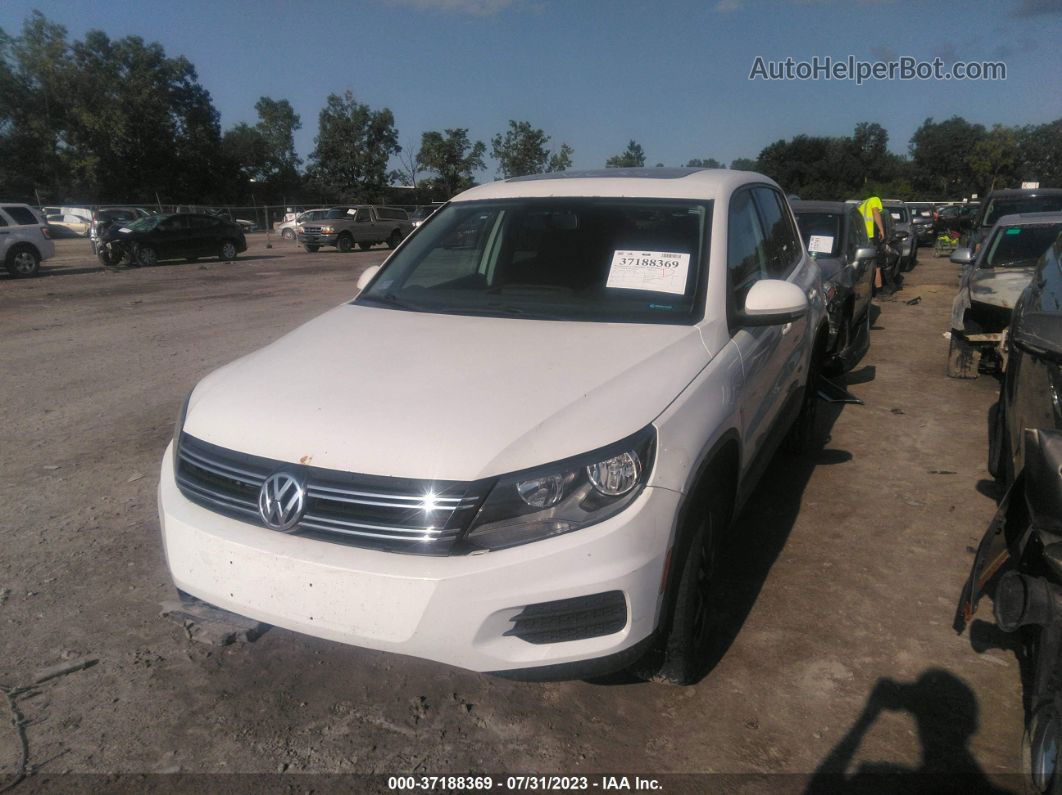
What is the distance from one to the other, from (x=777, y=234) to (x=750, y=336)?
1.56 m

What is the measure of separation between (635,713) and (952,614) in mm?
1564

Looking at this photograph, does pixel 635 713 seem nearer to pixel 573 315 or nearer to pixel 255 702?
pixel 255 702

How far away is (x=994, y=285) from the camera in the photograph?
21.7 feet

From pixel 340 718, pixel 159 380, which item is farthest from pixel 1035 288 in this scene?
pixel 159 380

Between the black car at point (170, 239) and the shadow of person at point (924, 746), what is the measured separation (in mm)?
24578

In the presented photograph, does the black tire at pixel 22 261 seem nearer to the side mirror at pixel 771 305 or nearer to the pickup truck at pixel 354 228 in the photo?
the pickup truck at pixel 354 228

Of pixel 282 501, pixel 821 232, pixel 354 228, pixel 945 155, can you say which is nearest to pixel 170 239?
pixel 354 228

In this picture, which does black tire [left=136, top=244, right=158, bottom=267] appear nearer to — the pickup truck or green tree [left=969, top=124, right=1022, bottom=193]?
the pickup truck

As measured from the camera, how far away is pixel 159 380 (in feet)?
24.6

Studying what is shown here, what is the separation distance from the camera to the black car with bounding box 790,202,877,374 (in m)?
7.61

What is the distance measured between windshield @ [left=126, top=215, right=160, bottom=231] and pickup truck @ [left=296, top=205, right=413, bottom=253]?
684 centimetres

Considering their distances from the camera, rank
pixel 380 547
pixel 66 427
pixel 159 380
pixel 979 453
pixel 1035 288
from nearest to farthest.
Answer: pixel 380 547, pixel 1035 288, pixel 979 453, pixel 66 427, pixel 159 380

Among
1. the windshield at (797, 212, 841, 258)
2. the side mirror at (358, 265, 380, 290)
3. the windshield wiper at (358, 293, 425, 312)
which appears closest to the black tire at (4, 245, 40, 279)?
the windshield at (797, 212, 841, 258)

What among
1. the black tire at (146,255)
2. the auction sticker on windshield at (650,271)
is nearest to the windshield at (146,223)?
the black tire at (146,255)
